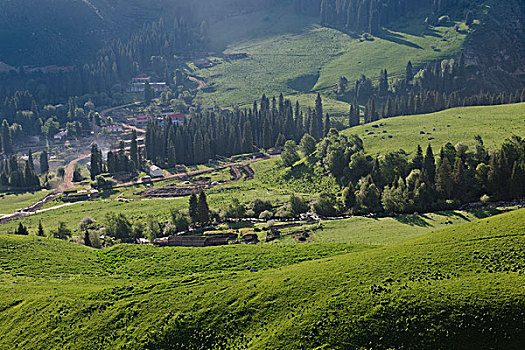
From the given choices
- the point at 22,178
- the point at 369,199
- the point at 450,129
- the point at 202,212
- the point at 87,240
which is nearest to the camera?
the point at 87,240

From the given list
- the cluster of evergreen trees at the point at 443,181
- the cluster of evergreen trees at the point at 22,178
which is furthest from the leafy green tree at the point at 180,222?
the cluster of evergreen trees at the point at 22,178

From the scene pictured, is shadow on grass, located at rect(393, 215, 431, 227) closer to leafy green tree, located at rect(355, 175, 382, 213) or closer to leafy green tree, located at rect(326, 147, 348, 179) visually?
leafy green tree, located at rect(355, 175, 382, 213)

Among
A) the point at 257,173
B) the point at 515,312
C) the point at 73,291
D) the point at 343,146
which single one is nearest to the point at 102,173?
the point at 257,173

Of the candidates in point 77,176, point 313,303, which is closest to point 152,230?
point 313,303

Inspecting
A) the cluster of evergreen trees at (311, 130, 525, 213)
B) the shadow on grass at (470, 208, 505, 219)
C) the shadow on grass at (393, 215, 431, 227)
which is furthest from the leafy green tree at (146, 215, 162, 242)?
the shadow on grass at (470, 208, 505, 219)

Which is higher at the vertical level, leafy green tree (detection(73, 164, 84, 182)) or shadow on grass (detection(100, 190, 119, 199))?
leafy green tree (detection(73, 164, 84, 182))

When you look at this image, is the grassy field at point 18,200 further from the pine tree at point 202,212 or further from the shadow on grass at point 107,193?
the pine tree at point 202,212

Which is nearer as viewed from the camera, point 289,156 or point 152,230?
point 152,230

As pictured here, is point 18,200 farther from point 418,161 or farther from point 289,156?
point 418,161
